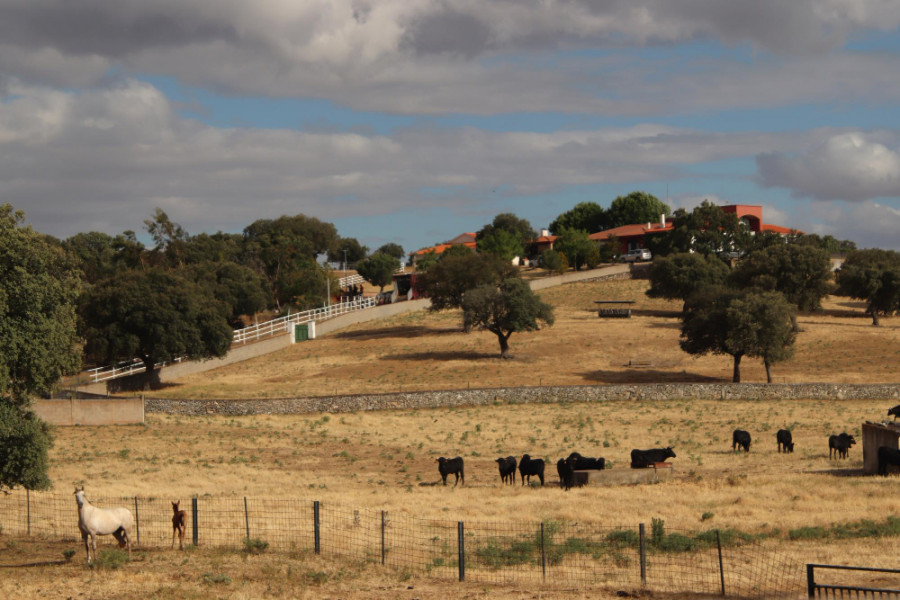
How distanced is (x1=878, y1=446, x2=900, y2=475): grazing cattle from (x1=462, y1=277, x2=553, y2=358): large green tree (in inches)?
1828

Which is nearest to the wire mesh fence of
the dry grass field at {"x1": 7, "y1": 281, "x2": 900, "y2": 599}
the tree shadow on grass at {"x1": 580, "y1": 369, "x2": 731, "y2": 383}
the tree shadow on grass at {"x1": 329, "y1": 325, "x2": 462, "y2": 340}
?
the dry grass field at {"x1": 7, "y1": 281, "x2": 900, "y2": 599}

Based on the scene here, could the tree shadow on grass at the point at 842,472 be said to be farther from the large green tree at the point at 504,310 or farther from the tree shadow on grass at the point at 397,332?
the tree shadow on grass at the point at 397,332

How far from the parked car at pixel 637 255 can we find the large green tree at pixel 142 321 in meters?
80.9

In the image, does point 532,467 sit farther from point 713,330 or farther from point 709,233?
point 709,233

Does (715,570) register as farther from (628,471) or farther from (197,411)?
(197,411)

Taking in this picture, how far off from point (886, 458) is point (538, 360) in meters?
46.6

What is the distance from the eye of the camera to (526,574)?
18.7 meters

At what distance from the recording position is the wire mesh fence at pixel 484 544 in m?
18.0

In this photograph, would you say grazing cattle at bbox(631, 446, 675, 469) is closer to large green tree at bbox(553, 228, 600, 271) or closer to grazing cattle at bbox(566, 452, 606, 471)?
grazing cattle at bbox(566, 452, 606, 471)

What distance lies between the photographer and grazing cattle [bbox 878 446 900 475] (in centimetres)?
3075

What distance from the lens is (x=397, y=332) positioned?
92938 mm

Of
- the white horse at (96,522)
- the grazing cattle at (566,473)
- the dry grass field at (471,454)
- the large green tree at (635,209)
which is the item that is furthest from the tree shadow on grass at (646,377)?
the large green tree at (635,209)

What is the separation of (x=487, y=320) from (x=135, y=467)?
43.9m

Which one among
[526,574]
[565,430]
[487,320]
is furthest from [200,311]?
[526,574]
